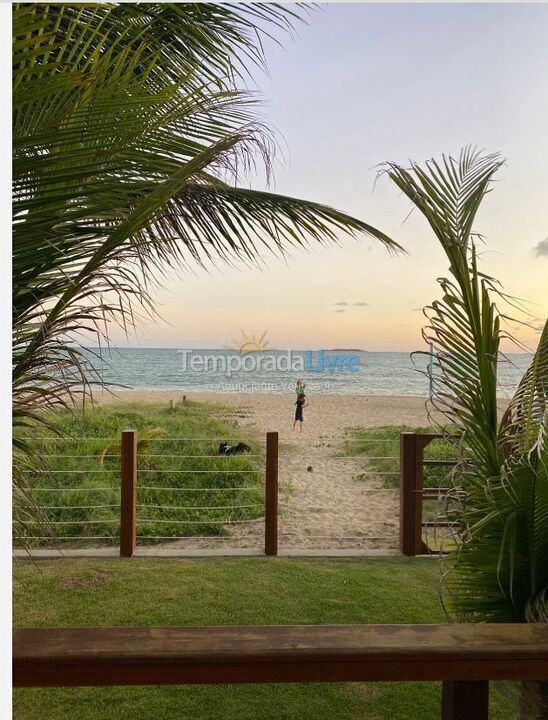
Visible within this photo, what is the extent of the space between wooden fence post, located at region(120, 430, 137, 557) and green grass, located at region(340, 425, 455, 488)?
4.44 feet

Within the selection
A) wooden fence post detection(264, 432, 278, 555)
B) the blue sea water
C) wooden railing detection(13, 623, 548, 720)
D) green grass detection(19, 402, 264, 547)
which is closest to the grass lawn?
wooden fence post detection(264, 432, 278, 555)

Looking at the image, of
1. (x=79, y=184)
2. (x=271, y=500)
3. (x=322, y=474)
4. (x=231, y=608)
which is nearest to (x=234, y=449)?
(x=322, y=474)

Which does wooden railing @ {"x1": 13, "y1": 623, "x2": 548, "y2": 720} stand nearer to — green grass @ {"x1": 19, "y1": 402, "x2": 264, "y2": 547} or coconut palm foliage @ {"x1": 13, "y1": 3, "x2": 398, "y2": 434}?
coconut palm foliage @ {"x1": 13, "y1": 3, "x2": 398, "y2": 434}

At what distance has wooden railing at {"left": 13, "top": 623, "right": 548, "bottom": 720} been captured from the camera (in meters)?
0.67

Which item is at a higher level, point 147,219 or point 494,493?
point 147,219

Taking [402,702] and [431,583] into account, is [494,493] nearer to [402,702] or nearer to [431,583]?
[402,702]

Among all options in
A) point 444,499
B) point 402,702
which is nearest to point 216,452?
point 402,702

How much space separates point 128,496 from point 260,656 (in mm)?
2612

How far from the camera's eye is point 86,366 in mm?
948

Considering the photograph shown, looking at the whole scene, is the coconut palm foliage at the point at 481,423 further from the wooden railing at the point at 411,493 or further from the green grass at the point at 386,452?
the green grass at the point at 386,452

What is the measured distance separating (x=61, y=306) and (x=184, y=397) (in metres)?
16.9

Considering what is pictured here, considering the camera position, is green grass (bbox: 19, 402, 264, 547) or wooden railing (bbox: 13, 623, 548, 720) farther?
green grass (bbox: 19, 402, 264, 547)

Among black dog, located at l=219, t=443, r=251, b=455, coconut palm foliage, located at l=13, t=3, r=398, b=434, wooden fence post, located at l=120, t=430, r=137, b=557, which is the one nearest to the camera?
coconut palm foliage, located at l=13, t=3, r=398, b=434

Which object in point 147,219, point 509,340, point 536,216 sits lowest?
point 509,340
